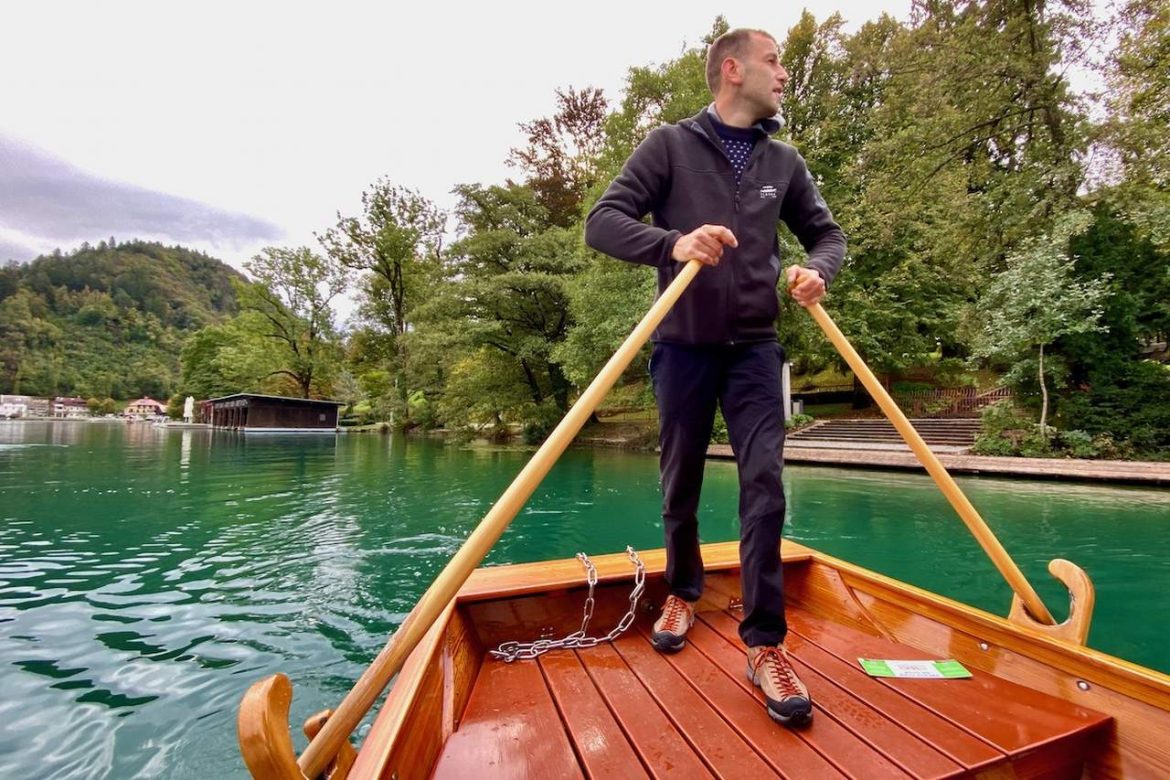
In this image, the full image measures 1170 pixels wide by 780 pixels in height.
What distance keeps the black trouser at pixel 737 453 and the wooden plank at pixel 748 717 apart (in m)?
0.14

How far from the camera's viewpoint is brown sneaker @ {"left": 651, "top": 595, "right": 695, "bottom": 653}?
1737 millimetres

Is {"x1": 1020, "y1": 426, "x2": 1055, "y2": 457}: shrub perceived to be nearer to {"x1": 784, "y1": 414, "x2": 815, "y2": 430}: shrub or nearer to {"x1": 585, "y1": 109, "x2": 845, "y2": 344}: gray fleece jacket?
{"x1": 784, "y1": 414, "x2": 815, "y2": 430}: shrub

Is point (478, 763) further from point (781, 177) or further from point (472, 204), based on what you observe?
point (472, 204)

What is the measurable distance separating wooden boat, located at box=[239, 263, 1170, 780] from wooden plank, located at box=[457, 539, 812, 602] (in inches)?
0.6

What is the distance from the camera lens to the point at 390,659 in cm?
98

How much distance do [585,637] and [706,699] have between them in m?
0.54

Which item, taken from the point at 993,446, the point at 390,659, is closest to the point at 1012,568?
the point at 390,659

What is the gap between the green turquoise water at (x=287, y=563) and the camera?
2.38 metres

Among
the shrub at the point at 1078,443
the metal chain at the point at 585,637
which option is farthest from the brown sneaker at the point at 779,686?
the shrub at the point at 1078,443

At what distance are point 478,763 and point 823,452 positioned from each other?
41.3ft

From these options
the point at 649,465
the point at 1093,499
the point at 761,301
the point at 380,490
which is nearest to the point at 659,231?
the point at 761,301

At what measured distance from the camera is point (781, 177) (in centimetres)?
180

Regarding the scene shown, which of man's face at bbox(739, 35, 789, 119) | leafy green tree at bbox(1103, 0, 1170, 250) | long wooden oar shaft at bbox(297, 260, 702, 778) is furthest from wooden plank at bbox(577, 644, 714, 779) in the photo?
leafy green tree at bbox(1103, 0, 1170, 250)

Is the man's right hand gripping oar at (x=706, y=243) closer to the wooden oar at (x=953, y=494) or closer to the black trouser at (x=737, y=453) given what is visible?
the black trouser at (x=737, y=453)
